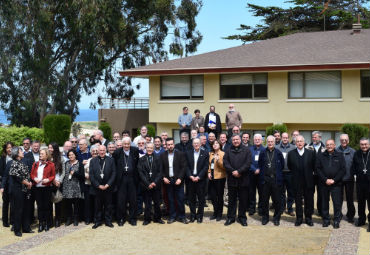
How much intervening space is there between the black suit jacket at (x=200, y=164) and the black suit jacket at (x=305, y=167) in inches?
76.2

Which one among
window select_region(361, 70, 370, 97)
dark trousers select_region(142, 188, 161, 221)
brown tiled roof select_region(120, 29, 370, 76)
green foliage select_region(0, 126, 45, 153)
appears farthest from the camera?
green foliage select_region(0, 126, 45, 153)

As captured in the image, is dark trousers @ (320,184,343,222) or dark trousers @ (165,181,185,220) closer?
dark trousers @ (320,184,343,222)

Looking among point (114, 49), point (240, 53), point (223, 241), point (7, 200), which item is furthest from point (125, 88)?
point (223, 241)

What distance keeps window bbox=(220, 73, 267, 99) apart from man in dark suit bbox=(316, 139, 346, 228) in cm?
1244

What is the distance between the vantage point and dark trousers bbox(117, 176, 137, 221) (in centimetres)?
1107

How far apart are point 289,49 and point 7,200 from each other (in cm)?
1685

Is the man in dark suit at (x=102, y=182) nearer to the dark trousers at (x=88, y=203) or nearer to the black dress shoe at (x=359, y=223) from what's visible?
the dark trousers at (x=88, y=203)

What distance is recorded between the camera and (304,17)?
4025cm

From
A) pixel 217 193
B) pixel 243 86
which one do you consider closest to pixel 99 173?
pixel 217 193

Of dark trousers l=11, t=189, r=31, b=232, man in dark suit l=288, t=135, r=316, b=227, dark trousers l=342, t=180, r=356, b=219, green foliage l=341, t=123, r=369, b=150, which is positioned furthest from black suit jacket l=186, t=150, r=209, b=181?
green foliage l=341, t=123, r=369, b=150

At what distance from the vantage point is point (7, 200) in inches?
444

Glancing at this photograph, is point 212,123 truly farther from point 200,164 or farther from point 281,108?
point 200,164

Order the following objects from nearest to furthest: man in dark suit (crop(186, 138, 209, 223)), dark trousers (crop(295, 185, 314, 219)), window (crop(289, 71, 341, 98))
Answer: dark trousers (crop(295, 185, 314, 219)), man in dark suit (crop(186, 138, 209, 223)), window (crop(289, 71, 341, 98))

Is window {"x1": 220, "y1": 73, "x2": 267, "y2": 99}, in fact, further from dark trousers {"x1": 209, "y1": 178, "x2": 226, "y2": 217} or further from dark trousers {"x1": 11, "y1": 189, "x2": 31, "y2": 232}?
dark trousers {"x1": 11, "y1": 189, "x2": 31, "y2": 232}
